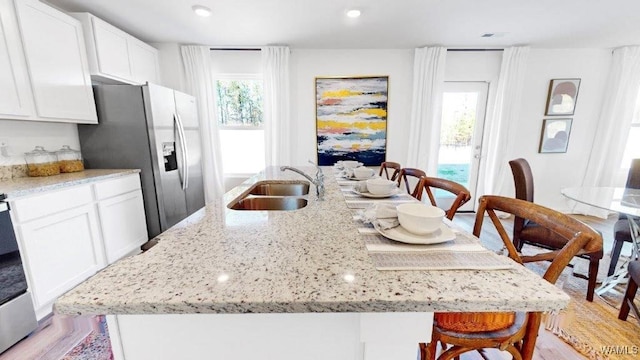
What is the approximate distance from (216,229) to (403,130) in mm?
3316

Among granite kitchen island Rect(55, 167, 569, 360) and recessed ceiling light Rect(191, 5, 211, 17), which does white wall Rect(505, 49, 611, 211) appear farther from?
recessed ceiling light Rect(191, 5, 211, 17)

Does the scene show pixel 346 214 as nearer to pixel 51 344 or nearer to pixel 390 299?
pixel 390 299

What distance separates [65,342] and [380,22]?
3.64 metres

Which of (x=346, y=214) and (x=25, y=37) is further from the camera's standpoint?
(x=25, y=37)

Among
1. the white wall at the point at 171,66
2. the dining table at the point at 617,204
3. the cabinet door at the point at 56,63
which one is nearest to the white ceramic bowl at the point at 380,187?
the dining table at the point at 617,204

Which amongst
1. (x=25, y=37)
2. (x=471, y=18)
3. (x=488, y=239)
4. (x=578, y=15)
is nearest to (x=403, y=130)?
(x=471, y=18)

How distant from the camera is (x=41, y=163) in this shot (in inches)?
82.3

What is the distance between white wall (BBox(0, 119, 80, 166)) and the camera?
1.94 meters

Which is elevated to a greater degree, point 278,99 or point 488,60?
point 488,60

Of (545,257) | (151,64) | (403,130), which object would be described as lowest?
(545,257)

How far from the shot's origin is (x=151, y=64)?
3.07 m

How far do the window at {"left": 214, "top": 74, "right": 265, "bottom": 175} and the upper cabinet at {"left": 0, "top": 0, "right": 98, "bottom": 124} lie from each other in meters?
1.45

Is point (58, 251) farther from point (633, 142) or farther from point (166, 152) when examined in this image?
point (633, 142)

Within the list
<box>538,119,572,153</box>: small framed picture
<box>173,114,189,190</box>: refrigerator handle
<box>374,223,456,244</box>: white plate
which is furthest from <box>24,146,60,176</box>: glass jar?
<box>538,119,572,153</box>: small framed picture
